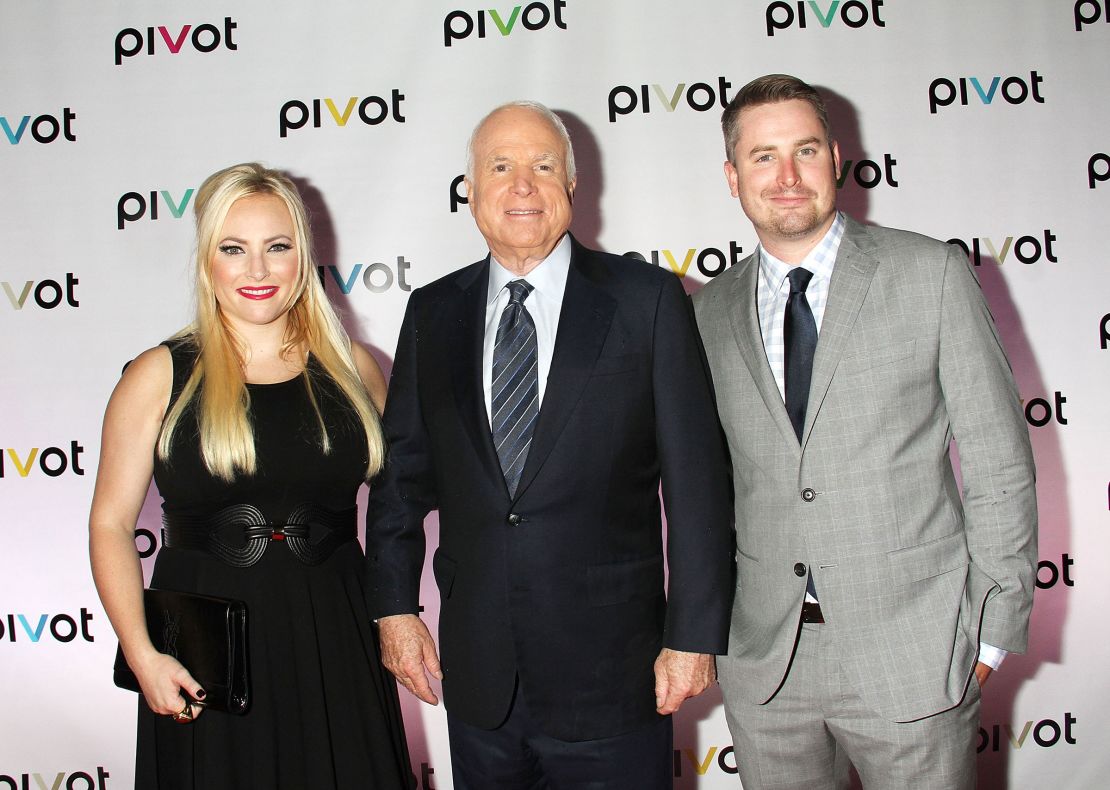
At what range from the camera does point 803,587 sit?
171 cm

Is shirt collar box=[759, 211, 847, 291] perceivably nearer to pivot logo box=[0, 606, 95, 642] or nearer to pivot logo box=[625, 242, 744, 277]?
pivot logo box=[625, 242, 744, 277]

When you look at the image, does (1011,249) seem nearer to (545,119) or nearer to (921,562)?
(921,562)

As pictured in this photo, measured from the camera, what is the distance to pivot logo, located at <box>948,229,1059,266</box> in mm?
2898

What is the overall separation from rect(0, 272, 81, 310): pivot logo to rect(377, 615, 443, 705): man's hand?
1.77 meters

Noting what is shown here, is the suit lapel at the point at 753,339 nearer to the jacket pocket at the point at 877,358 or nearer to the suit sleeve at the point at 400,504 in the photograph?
the jacket pocket at the point at 877,358

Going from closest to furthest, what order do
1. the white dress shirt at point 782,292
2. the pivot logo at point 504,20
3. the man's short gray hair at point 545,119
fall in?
1. the white dress shirt at point 782,292
2. the man's short gray hair at point 545,119
3. the pivot logo at point 504,20

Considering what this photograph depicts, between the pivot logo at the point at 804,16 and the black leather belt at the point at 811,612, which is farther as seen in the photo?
the pivot logo at the point at 804,16

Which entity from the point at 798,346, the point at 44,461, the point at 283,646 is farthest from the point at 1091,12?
the point at 44,461

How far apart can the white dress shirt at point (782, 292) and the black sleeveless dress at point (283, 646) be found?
0.92 meters

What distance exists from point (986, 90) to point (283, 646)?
269 centimetres

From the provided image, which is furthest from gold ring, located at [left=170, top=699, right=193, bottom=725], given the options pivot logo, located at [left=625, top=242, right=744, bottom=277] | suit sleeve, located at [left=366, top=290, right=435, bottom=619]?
pivot logo, located at [left=625, top=242, right=744, bottom=277]

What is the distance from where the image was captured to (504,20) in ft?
9.38

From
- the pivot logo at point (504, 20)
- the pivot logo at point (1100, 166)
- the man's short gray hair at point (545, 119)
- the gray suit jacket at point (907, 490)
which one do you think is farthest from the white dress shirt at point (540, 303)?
the pivot logo at point (1100, 166)

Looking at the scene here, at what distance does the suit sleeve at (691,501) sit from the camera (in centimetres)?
169
